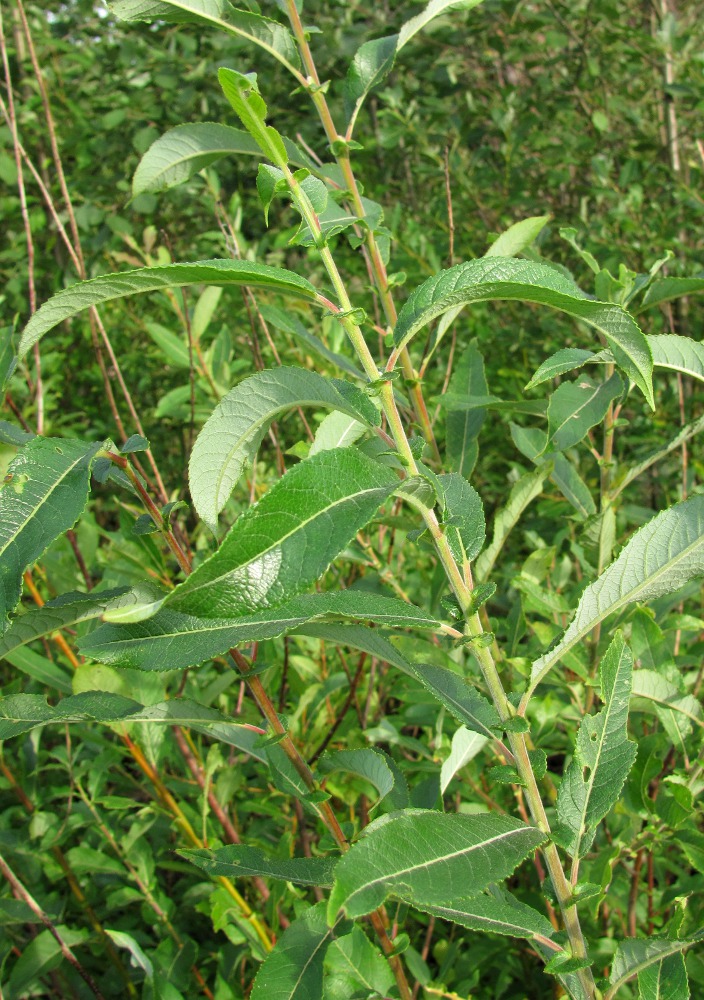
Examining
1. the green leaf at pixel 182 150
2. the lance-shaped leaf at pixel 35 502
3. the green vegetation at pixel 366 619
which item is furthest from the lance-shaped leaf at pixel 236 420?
the green leaf at pixel 182 150

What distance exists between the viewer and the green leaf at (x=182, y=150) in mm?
1255

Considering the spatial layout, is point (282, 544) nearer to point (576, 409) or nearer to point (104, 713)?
point (104, 713)

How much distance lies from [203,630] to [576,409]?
2.11 feet

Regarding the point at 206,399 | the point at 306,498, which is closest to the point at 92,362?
the point at 206,399

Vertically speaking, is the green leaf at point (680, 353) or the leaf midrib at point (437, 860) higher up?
the green leaf at point (680, 353)

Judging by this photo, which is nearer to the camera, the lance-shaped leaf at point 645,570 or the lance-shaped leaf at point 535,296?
the lance-shaped leaf at point 535,296

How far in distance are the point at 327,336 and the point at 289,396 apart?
1.38 metres

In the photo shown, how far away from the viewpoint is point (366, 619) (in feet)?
2.84

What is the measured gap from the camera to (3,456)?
1261mm

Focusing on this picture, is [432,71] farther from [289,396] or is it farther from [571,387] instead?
[289,396]

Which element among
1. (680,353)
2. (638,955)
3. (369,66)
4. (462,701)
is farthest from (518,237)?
(638,955)

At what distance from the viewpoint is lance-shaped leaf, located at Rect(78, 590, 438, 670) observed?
2.85 ft

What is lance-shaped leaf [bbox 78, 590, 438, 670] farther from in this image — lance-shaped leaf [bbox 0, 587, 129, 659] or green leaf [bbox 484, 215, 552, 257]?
green leaf [bbox 484, 215, 552, 257]

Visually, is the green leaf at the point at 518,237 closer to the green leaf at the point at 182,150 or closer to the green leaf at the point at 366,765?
the green leaf at the point at 182,150
